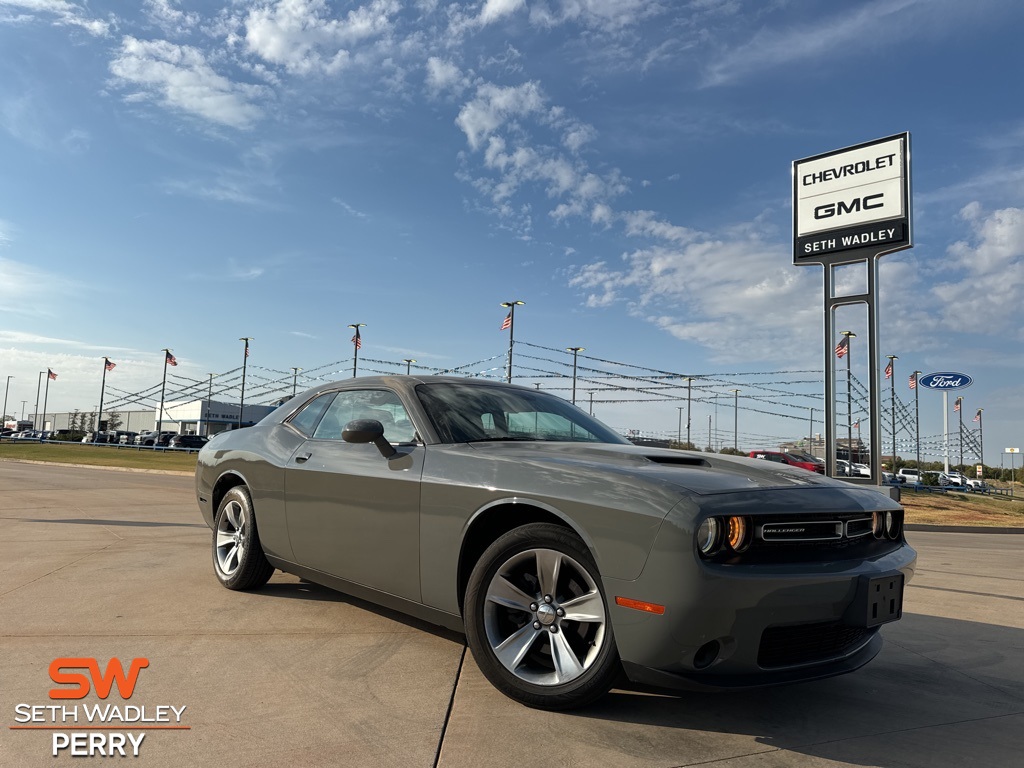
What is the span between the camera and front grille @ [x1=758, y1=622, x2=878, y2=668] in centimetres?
261

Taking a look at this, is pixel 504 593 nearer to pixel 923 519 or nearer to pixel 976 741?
pixel 976 741

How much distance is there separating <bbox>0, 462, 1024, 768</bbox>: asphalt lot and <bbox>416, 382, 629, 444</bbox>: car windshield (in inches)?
45.4

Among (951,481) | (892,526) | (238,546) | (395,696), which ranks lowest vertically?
(951,481)

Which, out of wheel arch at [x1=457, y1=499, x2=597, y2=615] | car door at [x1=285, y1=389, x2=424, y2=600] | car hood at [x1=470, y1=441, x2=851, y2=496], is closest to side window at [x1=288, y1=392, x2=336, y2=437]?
car door at [x1=285, y1=389, x2=424, y2=600]

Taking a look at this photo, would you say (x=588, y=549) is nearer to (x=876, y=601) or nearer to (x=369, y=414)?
(x=876, y=601)

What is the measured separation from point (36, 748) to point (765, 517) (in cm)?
271

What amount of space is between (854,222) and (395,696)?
54.0ft

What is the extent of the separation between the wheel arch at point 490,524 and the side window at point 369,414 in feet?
2.45

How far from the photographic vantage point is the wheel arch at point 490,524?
3041 mm

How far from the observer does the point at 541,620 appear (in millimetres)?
2951

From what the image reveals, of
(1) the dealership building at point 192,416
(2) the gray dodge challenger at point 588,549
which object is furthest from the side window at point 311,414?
(1) the dealership building at point 192,416

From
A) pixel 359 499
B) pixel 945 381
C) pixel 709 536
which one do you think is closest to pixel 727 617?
pixel 709 536

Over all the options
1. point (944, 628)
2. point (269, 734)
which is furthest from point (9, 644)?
point (944, 628)

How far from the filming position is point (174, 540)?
23.8 ft
